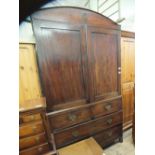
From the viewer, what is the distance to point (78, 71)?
128cm

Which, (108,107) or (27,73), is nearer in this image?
(27,73)

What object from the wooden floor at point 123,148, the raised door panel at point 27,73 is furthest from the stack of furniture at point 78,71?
the raised door panel at point 27,73

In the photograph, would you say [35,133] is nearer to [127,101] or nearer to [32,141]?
[32,141]

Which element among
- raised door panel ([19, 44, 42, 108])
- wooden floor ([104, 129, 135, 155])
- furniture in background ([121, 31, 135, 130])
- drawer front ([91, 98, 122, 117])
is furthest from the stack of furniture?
A: furniture in background ([121, 31, 135, 130])

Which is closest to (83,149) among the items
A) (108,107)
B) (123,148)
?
(108,107)

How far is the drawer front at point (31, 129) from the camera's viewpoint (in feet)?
3.05

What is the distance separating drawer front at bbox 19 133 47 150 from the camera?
94 cm

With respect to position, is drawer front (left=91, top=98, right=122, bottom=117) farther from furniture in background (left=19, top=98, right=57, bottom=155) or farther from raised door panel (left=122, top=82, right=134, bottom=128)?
furniture in background (left=19, top=98, right=57, bottom=155)

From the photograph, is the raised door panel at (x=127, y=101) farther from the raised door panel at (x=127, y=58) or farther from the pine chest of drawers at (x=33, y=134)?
the pine chest of drawers at (x=33, y=134)

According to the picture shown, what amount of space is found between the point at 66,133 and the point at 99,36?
1183 mm

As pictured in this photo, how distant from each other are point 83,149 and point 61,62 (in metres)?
0.95

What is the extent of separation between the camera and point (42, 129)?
99cm
